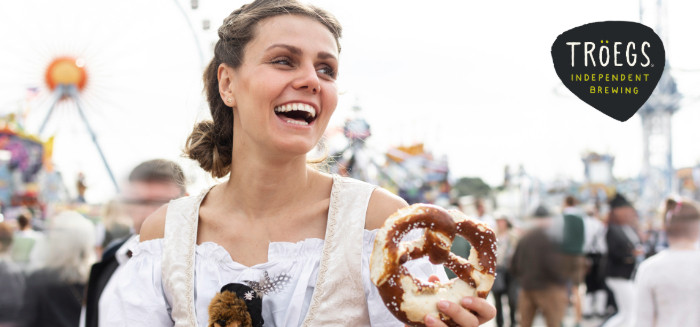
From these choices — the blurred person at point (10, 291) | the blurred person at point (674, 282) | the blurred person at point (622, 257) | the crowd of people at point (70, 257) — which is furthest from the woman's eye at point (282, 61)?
the blurred person at point (622, 257)

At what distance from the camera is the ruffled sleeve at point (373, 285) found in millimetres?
1561

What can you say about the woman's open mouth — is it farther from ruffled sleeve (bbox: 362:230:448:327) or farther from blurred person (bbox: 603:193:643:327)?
blurred person (bbox: 603:193:643:327)

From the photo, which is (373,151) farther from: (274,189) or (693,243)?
(274,189)

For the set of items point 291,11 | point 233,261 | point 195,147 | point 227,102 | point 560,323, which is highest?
point 291,11

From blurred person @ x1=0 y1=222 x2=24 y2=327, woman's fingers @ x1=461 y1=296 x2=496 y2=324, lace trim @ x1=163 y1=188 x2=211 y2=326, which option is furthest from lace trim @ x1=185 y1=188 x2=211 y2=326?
blurred person @ x1=0 y1=222 x2=24 y2=327

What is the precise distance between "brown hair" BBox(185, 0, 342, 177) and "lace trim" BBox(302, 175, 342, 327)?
470 mm

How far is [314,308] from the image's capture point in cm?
156

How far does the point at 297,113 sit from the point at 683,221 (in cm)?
334

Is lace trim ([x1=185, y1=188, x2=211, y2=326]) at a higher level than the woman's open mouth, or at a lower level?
lower

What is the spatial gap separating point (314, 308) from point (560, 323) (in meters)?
4.71

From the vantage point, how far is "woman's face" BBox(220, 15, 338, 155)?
1567 mm

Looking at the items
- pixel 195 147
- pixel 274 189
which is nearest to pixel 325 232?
pixel 274 189

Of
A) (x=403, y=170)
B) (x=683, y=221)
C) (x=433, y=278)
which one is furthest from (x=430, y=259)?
(x=403, y=170)

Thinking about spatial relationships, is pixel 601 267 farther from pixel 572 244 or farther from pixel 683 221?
pixel 683 221
